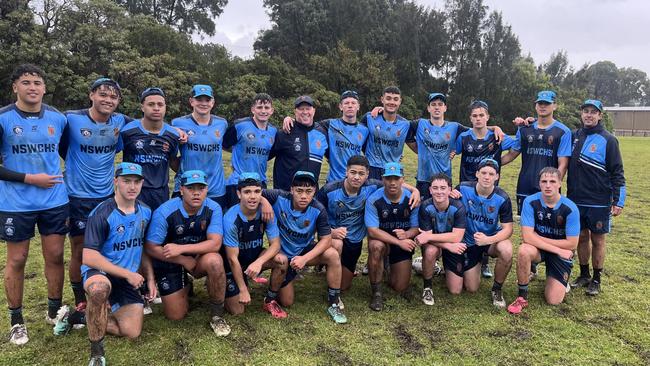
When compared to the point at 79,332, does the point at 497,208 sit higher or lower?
higher

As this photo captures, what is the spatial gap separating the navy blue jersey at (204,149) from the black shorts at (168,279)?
45.6 inches

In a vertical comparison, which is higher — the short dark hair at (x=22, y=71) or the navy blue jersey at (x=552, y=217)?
the short dark hair at (x=22, y=71)

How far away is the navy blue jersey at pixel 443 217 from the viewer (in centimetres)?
571

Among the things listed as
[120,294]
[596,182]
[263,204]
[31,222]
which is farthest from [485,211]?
[31,222]

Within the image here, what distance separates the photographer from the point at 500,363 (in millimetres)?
4164

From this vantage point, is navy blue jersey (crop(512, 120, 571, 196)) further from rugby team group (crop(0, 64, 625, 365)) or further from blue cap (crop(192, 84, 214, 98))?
blue cap (crop(192, 84, 214, 98))

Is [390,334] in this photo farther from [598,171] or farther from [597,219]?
[598,171]

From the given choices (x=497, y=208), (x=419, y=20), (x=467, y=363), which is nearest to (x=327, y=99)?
(x=419, y=20)

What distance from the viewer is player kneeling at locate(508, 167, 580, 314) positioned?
17.9 feet

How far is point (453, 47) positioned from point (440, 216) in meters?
43.0

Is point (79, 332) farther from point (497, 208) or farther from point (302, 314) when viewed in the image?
point (497, 208)

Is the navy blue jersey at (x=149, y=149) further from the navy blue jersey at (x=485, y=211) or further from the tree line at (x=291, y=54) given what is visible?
the tree line at (x=291, y=54)

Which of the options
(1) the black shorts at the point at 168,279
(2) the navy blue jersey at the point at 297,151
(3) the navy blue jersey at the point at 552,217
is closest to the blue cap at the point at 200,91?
(2) the navy blue jersey at the point at 297,151

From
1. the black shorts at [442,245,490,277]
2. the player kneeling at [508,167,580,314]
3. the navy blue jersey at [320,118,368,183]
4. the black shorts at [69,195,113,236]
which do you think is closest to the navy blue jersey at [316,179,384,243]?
the navy blue jersey at [320,118,368,183]
